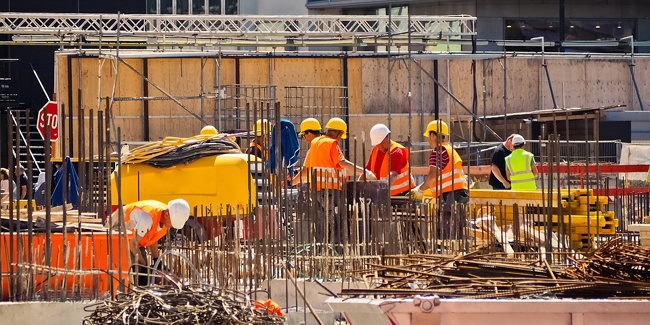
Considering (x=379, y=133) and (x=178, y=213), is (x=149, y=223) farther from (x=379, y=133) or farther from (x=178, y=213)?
(x=379, y=133)

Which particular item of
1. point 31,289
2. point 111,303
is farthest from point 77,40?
point 111,303

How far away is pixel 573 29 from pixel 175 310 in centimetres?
3360

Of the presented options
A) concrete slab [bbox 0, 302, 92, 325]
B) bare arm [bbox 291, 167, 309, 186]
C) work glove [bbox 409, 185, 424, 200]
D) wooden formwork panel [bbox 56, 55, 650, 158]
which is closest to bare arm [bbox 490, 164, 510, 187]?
work glove [bbox 409, 185, 424, 200]

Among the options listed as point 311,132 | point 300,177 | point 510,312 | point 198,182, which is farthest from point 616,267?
point 198,182

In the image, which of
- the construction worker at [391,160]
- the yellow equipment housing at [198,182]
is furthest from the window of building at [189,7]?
the construction worker at [391,160]

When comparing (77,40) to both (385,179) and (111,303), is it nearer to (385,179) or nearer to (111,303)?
(385,179)

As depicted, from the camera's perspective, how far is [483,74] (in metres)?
26.6

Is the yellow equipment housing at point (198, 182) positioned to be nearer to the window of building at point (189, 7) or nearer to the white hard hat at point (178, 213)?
the white hard hat at point (178, 213)

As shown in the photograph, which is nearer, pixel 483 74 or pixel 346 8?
pixel 483 74

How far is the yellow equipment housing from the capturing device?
569 inches

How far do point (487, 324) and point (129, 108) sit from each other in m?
20.2

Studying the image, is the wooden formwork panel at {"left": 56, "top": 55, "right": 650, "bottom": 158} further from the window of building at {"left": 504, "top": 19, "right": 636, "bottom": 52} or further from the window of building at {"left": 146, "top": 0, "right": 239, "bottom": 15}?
the window of building at {"left": 504, "top": 19, "right": 636, "bottom": 52}

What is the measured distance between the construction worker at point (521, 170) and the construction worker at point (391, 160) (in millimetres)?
2847

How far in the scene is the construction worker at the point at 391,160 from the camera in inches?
524
